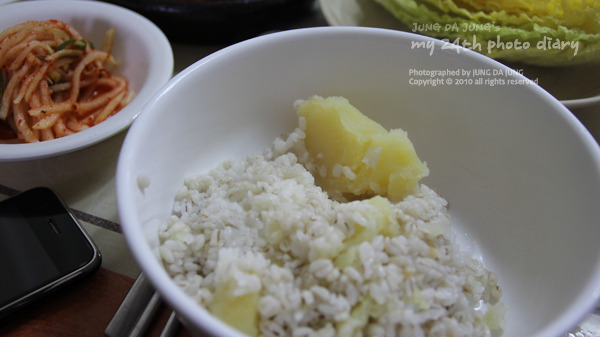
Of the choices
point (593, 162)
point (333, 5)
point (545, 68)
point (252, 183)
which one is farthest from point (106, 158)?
point (545, 68)

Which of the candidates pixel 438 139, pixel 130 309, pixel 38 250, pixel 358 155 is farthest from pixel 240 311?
pixel 438 139

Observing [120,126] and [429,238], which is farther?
[120,126]

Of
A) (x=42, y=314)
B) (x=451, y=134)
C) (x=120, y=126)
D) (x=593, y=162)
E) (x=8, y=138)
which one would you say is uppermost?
(x=593, y=162)

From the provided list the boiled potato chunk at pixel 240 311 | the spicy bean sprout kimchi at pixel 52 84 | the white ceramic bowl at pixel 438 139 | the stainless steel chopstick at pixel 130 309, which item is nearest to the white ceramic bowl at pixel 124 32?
the spicy bean sprout kimchi at pixel 52 84

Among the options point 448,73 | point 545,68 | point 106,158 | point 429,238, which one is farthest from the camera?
point 545,68

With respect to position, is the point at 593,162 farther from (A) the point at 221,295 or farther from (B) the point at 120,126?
(B) the point at 120,126

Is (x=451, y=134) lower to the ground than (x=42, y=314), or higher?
higher

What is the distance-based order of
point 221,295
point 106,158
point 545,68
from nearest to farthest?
point 221,295
point 106,158
point 545,68
